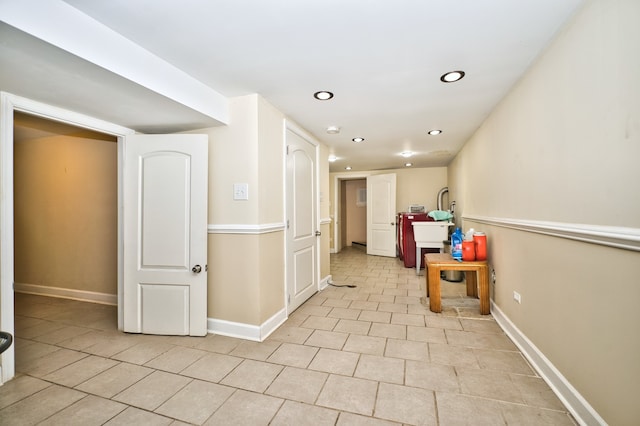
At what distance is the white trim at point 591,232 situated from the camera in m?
1.13

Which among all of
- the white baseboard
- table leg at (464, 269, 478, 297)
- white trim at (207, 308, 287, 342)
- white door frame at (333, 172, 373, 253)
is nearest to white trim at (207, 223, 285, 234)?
white trim at (207, 308, 287, 342)

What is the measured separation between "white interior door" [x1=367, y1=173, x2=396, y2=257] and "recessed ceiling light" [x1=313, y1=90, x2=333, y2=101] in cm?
422

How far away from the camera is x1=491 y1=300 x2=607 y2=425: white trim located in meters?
1.41

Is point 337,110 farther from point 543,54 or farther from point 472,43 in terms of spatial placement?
point 543,54

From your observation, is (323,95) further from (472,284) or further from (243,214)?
(472,284)

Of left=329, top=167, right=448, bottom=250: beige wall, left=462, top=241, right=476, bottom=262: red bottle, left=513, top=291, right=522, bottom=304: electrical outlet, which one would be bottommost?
left=513, top=291, right=522, bottom=304: electrical outlet

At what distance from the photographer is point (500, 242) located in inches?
109

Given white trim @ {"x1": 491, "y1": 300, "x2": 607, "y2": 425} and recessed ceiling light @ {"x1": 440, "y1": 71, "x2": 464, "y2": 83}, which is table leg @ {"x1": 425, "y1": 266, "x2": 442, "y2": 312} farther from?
recessed ceiling light @ {"x1": 440, "y1": 71, "x2": 464, "y2": 83}

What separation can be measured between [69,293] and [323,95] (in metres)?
4.05

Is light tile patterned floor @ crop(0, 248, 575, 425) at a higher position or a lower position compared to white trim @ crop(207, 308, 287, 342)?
lower

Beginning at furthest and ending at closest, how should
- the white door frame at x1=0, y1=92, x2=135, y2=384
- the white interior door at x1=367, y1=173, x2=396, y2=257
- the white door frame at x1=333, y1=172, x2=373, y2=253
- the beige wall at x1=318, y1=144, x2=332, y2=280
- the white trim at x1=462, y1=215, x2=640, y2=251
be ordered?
the white door frame at x1=333, y1=172, x2=373, y2=253 < the white interior door at x1=367, y1=173, x2=396, y2=257 < the beige wall at x1=318, y1=144, x2=332, y2=280 < the white door frame at x1=0, y1=92, x2=135, y2=384 < the white trim at x1=462, y1=215, x2=640, y2=251

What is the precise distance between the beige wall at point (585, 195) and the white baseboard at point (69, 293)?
4338 millimetres

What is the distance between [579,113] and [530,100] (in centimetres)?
67

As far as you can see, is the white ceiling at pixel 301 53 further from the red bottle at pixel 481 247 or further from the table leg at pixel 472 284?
the table leg at pixel 472 284
